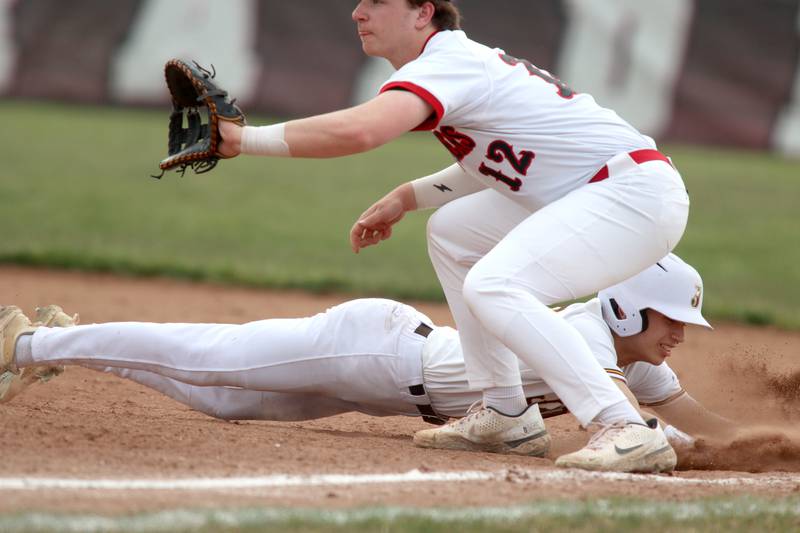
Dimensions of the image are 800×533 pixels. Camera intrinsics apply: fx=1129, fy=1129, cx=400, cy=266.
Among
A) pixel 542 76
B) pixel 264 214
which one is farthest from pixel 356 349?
pixel 264 214

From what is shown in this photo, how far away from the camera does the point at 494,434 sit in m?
3.90

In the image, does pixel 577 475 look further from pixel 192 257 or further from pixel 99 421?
pixel 192 257

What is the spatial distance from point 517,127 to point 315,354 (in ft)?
3.48

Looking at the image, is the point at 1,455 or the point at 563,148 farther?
the point at 563,148

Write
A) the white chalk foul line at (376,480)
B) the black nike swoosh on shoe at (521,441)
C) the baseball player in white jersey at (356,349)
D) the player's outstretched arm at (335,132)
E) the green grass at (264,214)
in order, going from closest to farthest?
1. the white chalk foul line at (376,480)
2. the player's outstretched arm at (335,132)
3. the black nike swoosh on shoe at (521,441)
4. the baseball player in white jersey at (356,349)
5. the green grass at (264,214)

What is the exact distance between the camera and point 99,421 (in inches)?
155

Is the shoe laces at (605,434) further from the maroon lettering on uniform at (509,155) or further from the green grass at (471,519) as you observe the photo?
the maroon lettering on uniform at (509,155)

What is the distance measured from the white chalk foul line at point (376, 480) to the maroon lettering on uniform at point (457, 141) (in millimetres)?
1090

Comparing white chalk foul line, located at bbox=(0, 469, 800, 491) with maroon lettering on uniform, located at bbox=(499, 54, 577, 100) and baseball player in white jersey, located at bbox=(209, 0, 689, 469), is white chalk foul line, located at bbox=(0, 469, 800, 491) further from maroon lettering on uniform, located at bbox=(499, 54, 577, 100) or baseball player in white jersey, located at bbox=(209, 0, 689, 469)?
maroon lettering on uniform, located at bbox=(499, 54, 577, 100)

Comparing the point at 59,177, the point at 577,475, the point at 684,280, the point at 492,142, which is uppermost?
the point at 492,142

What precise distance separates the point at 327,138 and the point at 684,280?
1.45 metres

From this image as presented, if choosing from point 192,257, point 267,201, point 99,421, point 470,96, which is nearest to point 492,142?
point 470,96

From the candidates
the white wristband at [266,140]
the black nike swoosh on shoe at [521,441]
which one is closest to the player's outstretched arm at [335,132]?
the white wristband at [266,140]

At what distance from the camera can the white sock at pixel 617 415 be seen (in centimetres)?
355
